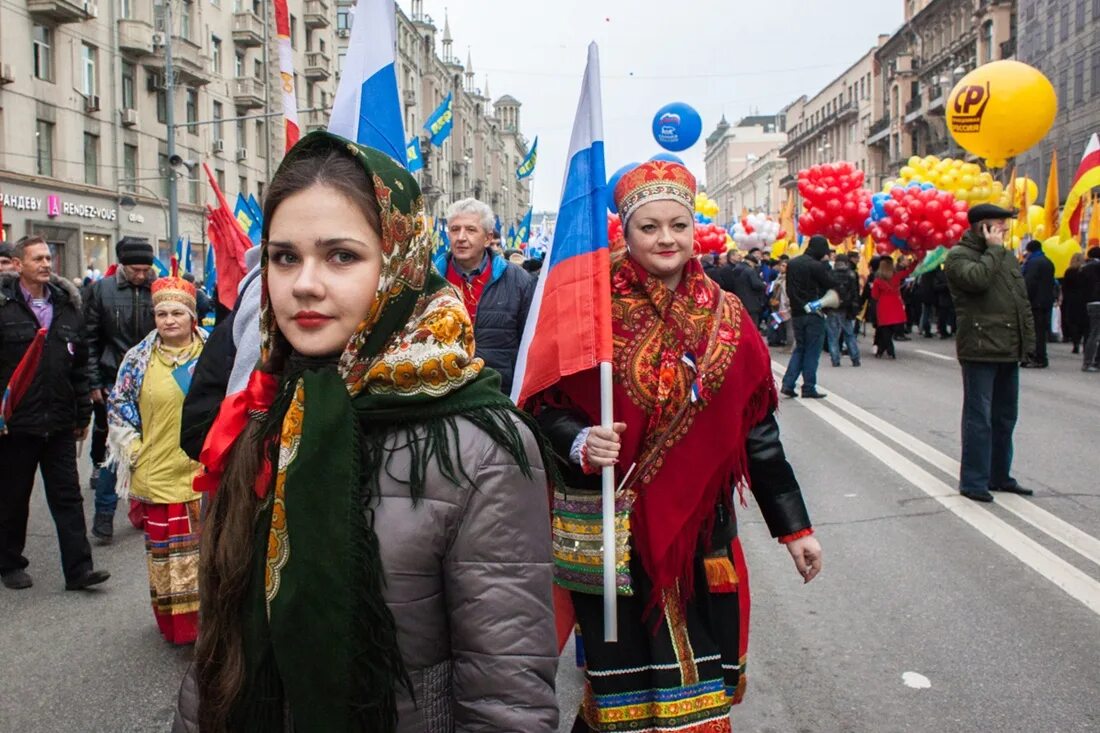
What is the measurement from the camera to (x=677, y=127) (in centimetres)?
1296

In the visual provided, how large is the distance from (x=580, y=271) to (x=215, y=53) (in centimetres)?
4326

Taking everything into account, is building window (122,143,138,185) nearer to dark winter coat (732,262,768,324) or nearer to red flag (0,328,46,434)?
dark winter coat (732,262,768,324)

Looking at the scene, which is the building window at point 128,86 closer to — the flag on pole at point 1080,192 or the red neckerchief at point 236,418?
the flag on pole at point 1080,192

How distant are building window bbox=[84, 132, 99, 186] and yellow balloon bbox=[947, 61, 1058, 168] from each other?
2680 centimetres

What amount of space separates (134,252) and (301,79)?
4733cm

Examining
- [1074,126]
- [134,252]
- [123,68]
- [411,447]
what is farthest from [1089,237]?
[123,68]

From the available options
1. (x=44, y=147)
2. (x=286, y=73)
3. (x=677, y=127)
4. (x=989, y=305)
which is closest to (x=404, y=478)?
(x=286, y=73)

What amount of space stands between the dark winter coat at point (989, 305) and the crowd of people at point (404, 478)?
4.23m

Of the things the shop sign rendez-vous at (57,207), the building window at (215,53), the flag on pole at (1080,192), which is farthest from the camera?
the building window at (215,53)

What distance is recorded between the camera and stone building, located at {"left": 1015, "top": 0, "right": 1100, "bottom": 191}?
37531 mm

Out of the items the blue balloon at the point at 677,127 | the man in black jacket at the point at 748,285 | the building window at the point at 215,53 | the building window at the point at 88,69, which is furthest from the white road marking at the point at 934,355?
the building window at the point at 215,53

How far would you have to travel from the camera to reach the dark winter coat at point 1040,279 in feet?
55.0

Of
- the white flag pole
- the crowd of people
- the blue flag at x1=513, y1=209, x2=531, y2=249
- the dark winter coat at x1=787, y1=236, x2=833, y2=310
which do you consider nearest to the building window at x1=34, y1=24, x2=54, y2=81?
the blue flag at x1=513, y1=209, x2=531, y2=249

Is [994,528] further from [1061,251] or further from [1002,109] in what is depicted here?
[1061,251]
